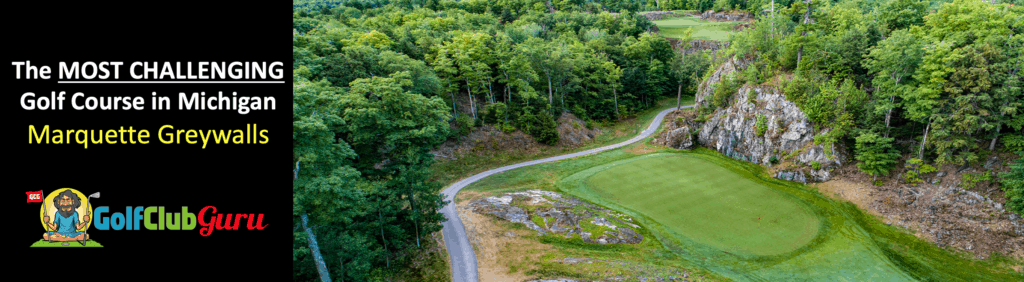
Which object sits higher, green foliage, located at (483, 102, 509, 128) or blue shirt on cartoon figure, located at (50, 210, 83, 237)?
green foliage, located at (483, 102, 509, 128)

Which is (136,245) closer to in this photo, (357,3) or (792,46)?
(792,46)

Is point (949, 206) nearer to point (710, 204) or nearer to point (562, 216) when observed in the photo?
point (710, 204)

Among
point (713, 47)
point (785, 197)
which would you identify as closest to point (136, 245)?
point (785, 197)

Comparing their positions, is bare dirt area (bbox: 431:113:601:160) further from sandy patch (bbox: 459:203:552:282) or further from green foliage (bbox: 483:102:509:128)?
sandy patch (bbox: 459:203:552:282)

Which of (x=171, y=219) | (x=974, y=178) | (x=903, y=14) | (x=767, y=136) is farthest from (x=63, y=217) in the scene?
(x=903, y=14)

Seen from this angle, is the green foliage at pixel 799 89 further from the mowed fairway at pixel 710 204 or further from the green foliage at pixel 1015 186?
the green foliage at pixel 1015 186

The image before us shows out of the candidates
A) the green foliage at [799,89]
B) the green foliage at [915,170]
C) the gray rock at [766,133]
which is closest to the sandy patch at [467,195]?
the gray rock at [766,133]

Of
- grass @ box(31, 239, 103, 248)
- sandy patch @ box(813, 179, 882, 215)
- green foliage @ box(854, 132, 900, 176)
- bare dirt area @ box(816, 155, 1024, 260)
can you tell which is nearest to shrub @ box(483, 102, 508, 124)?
sandy patch @ box(813, 179, 882, 215)
